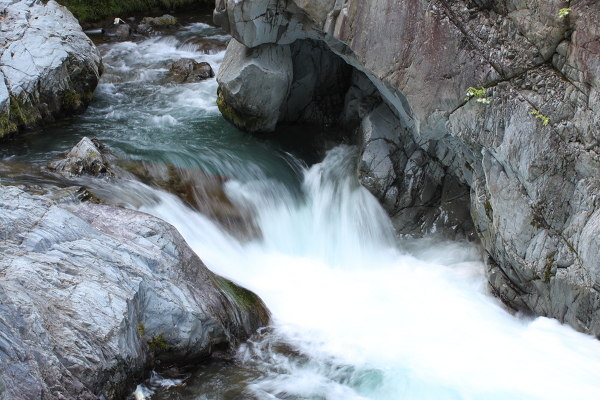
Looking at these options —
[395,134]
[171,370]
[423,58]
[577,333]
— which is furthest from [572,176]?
[171,370]

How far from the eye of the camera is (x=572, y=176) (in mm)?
6113

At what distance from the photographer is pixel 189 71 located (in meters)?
14.1

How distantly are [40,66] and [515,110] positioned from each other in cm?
984

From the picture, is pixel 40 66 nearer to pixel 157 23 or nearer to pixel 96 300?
pixel 96 300

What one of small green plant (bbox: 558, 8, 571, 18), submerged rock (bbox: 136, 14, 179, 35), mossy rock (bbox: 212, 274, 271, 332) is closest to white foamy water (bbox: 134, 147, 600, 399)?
mossy rock (bbox: 212, 274, 271, 332)

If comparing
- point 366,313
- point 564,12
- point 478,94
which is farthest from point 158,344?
point 564,12

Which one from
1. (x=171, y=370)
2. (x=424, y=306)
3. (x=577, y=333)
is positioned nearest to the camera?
(x=171, y=370)

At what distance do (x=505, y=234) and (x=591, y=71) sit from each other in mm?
2449

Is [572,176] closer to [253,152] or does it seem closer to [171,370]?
[171,370]

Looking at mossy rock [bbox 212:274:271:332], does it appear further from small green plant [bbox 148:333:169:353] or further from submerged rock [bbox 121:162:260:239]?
submerged rock [bbox 121:162:260:239]

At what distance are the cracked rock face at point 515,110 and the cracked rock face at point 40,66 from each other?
635cm

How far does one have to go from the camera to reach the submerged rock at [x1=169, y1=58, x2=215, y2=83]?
1384 centimetres

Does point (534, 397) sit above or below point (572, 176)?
below

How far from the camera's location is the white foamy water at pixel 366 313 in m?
5.65
